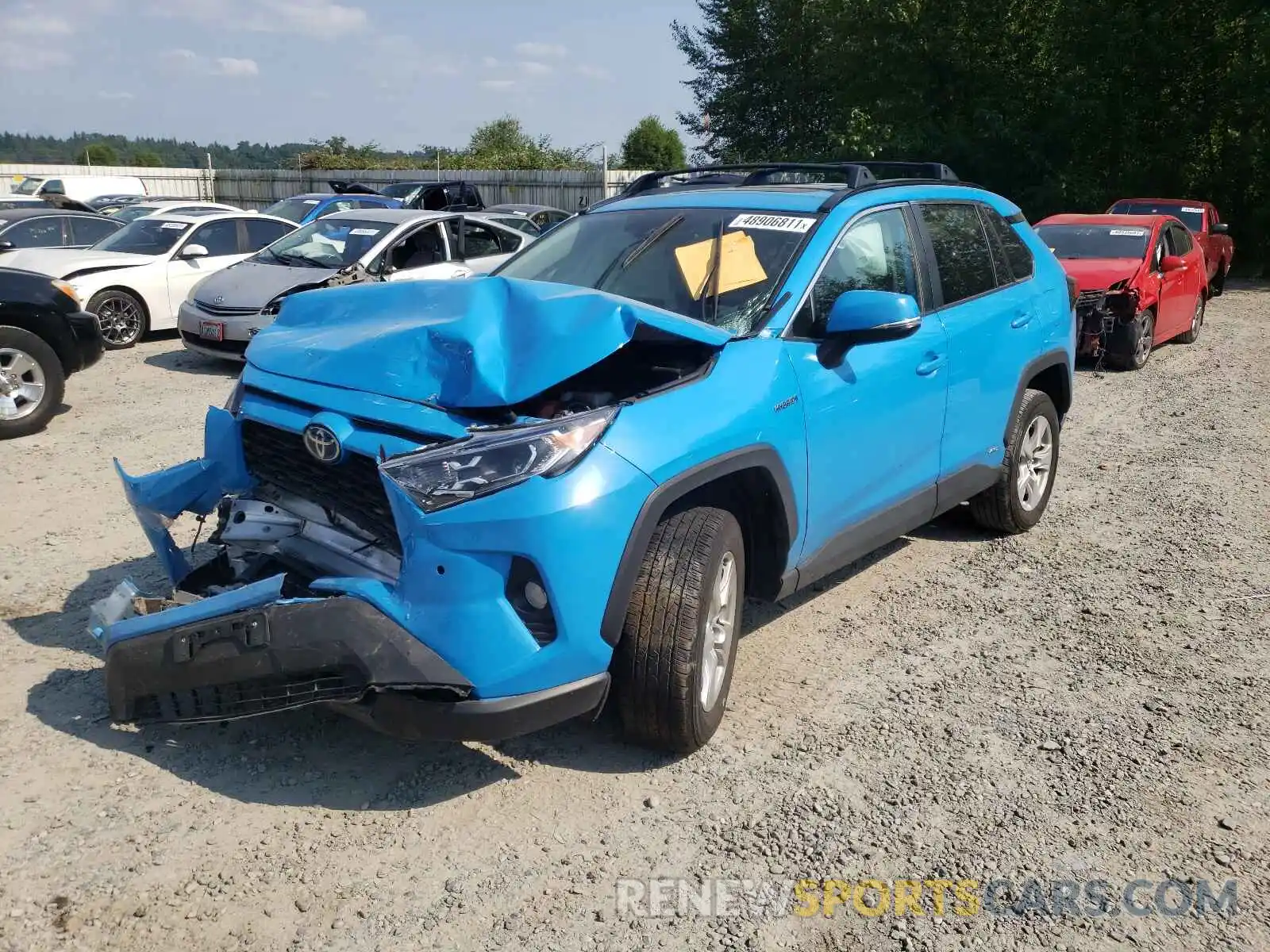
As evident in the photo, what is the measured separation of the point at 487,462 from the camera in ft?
10.0

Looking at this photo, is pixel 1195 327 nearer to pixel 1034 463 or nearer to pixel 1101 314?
pixel 1101 314

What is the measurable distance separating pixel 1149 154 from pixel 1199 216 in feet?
26.9

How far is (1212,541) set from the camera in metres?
6.04

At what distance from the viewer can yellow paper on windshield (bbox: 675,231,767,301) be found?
4168mm

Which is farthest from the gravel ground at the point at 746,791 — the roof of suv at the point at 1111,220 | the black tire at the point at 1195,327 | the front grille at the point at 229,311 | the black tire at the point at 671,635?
the black tire at the point at 1195,327

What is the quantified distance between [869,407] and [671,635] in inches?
57.7

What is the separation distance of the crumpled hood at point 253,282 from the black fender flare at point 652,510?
8.01 metres

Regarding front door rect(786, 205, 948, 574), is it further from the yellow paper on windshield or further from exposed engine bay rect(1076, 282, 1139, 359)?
exposed engine bay rect(1076, 282, 1139, 359)

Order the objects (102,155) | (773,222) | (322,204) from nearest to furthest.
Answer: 1. (773,222)
2. (322,204)
3. (102,155)

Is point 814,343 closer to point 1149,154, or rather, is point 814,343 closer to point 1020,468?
point 1020,468

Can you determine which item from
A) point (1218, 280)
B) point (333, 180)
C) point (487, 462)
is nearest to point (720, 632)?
point (487, 462)

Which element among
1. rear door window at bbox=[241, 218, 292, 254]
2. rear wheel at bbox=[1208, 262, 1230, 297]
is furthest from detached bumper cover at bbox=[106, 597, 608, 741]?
rear wheel at bbox=[1208, 262, 1230, 297]

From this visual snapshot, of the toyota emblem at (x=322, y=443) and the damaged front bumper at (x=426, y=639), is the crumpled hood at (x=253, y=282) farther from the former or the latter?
the damaged front bumper at (x=426, y=639)

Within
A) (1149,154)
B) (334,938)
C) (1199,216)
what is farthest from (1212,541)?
(1149,154)
